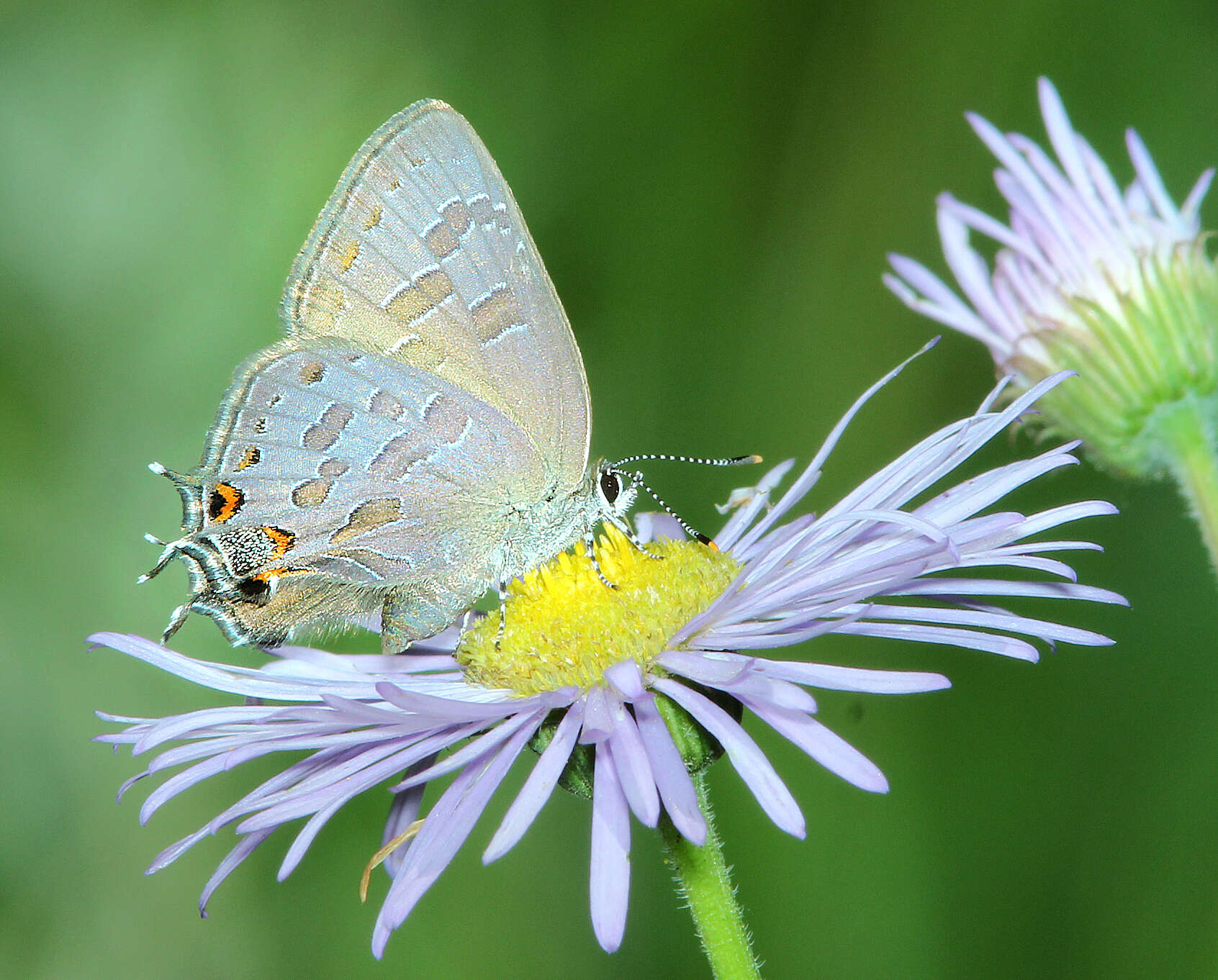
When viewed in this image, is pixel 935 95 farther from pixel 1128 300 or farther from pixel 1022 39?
pixel 1128 300

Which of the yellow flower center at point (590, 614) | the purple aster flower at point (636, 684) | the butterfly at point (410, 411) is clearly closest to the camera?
the purple aster flower at point (636, 684)

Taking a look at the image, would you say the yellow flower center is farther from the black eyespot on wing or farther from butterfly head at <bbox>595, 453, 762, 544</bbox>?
Answer: the black eyespot on wing

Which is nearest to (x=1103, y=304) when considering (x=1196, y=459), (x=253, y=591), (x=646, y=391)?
(x=1196, y=459)

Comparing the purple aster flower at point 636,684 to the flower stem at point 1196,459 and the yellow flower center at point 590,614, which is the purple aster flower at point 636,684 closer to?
the yellow flower center at point 590,614

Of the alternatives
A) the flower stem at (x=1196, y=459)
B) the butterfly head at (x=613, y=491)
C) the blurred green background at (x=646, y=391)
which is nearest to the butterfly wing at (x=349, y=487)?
the butterfly head at (x=613, y=491)

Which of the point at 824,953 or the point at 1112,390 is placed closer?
Result: the point at 1112,390

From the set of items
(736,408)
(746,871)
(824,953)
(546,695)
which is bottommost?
(824,953)

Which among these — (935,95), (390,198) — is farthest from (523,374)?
(935,95)
